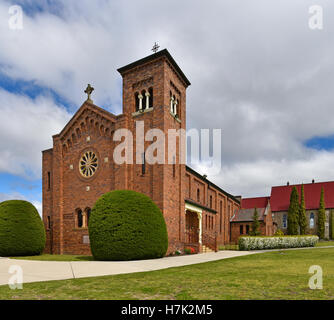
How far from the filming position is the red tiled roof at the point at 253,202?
55.3 metres

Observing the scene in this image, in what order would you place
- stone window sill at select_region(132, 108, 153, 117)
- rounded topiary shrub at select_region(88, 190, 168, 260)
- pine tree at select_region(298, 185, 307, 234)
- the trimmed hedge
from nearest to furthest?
rounded topiary shrub at select_region(88, 190, 168, 260), stone window sill at select_region(132, 108, 153, 117), the trimmed hedge, pine tree at select_region(298, 185, 307, 234)

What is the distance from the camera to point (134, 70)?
21.9 metres

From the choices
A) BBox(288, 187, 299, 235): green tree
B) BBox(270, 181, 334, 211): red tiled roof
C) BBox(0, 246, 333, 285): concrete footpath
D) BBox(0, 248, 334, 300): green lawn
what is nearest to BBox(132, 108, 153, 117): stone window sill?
BBox(0, 246, 333, 285): concrete footpath

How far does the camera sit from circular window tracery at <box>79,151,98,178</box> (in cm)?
2253

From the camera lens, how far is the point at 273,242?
26.0m

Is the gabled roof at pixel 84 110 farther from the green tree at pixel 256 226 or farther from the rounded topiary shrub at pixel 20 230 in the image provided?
the green tree at pixel 256 226

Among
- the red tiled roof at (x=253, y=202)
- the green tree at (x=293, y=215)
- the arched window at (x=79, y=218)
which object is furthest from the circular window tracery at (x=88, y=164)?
the green tree at (x=293, y=215)

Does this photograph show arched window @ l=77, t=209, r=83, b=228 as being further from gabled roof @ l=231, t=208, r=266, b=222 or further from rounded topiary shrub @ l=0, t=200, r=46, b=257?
gabled roof @ l=231, t=208, r=266, b=222

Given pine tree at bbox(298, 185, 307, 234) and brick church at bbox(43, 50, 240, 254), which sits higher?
brick church at bbox(43, 50, 240, 254)

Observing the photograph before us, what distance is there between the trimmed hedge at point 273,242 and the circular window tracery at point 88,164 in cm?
1499
